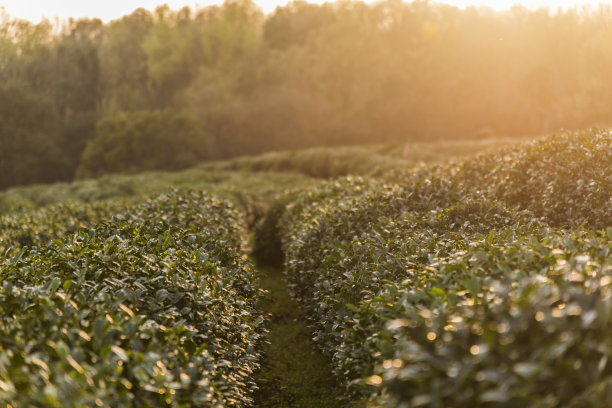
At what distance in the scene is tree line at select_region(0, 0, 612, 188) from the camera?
37156 mm

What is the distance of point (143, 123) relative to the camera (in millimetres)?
41312

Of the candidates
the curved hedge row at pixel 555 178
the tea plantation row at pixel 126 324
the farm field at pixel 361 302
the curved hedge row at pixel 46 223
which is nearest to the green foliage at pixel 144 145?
the curved hedge row at pixel 46 223

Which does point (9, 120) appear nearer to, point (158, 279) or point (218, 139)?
point (218, 139)

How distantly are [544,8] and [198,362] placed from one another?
4180 centimetres

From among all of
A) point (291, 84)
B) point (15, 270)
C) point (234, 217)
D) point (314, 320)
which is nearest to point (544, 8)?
point (291, 84)

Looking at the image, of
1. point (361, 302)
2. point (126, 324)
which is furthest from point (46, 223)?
point (361, 302)

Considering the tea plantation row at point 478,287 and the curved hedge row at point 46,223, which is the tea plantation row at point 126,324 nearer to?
the tea plantation row at point 478,287

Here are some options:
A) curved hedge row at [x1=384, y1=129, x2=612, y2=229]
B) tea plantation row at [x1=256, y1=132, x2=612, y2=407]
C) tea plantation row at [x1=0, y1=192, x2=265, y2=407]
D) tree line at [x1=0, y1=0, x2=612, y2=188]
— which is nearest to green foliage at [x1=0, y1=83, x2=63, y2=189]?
tree line at [x1=0, y1=0, x2=612, y2=188]

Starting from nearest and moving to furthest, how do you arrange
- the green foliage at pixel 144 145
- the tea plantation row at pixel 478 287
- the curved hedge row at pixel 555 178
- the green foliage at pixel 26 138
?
the tea plantation row at pixel 478 287, the curved hedge row at pixel 555 178, the green foliage at pixel 144 145, the green foliage at pixel 26 138

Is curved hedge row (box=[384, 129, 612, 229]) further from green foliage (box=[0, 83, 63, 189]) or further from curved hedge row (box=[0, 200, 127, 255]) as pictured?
green foliage (box=[0, 83, 63, 189])

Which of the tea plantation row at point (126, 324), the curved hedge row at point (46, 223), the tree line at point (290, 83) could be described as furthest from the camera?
the tree line at point (290, 83)

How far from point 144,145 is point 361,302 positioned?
130ft

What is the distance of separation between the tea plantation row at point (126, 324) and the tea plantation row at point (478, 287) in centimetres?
109

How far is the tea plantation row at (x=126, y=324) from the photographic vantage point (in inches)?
106
